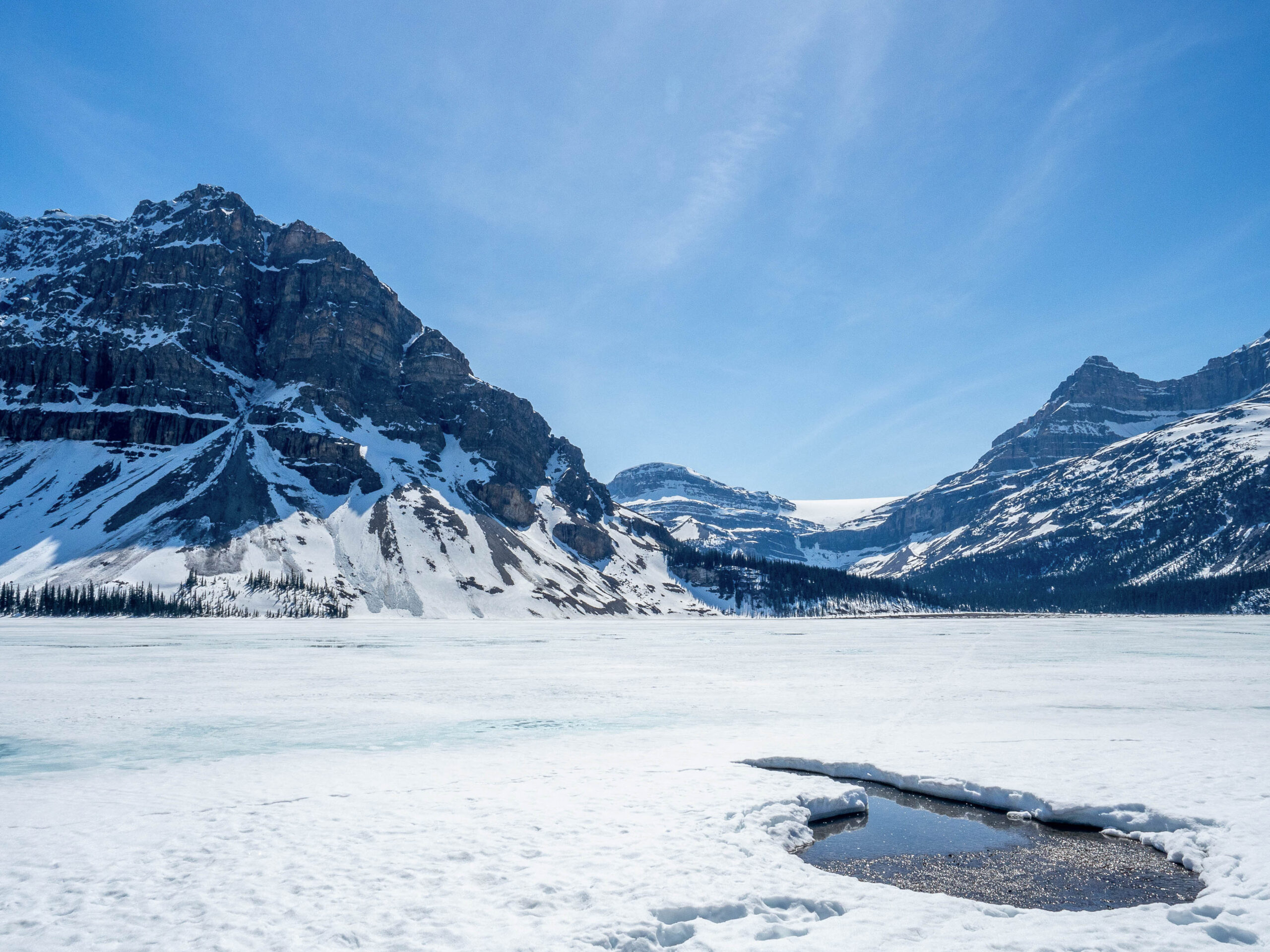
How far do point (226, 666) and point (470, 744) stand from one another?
3580cm

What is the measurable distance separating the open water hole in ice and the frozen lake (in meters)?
0.70

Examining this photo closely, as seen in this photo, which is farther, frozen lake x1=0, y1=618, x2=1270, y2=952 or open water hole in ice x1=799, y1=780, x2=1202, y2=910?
open water hole in ice x1=799, y1=780, x2=1202, y2=910

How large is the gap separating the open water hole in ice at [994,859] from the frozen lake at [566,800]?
70 centimetres

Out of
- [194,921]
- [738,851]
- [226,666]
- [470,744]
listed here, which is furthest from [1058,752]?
[226,666]

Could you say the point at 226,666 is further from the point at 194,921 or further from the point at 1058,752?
the point at 1058,752

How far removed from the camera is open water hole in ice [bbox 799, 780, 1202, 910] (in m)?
12.1

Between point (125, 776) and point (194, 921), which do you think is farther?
point (125, 776)

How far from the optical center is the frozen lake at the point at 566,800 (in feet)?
33.9

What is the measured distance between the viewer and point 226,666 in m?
49.6

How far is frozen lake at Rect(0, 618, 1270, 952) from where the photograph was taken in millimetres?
10336

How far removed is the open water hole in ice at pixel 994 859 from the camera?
→ 12.1m

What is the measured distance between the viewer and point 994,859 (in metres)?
13.8

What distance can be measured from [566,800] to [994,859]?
9536 mm

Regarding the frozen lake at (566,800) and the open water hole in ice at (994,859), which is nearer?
the frozen lake at (566,800)
